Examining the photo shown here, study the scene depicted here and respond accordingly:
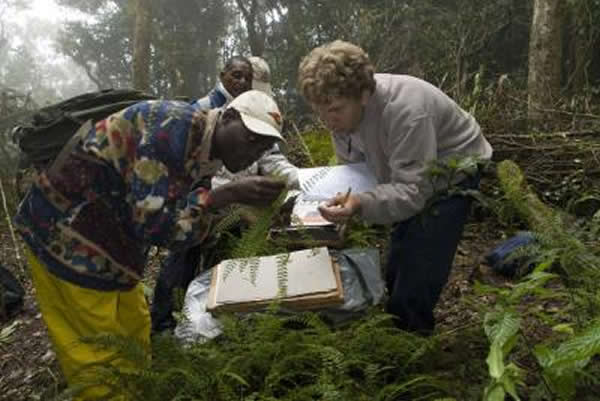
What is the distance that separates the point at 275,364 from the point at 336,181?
3.60 feet

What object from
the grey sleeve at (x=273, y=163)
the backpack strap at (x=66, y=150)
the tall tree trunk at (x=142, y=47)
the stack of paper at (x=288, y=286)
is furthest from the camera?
the tall tree trunk at (x=142, y=47)

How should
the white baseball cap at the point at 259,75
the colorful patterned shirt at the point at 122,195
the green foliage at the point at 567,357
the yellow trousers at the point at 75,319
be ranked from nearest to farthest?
the green foliage at the point at 567,357 < the colorful patterned shirt at the point at 122,195 < the yellow trousers at the point at 75,319 < the white baseball cap at the point at 259,75

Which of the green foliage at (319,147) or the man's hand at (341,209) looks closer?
the man's hand at (341,209)

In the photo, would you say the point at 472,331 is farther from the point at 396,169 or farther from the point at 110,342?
the point at 110,342

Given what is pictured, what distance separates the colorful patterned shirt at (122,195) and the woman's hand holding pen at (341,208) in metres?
0.56

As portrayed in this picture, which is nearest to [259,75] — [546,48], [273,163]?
[273,163]

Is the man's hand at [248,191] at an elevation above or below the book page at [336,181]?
above

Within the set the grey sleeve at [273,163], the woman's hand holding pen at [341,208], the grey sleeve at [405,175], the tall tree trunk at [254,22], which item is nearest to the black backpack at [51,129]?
the woman's hand holding pen at [341,208]

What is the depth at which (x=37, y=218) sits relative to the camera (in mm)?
2414

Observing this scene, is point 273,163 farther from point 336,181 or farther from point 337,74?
point 337,74

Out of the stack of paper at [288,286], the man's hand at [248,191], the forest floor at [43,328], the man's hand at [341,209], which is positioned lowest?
the forest floor at [43,328]

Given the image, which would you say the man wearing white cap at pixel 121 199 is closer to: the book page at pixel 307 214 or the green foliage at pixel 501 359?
the book page at pixel 307 214

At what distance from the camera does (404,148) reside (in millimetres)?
2570

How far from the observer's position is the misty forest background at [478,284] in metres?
2.28
